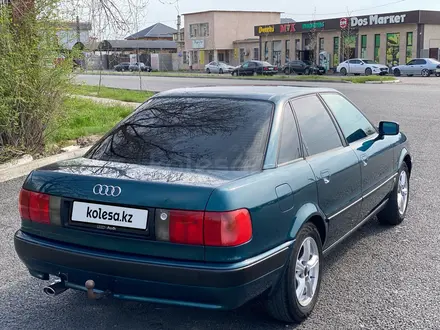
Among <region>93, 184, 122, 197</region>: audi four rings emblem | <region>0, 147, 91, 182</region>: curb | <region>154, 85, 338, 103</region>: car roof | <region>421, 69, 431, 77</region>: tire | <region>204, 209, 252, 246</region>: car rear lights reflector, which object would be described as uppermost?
<region>154, 85, 338, 103</region>: car roof

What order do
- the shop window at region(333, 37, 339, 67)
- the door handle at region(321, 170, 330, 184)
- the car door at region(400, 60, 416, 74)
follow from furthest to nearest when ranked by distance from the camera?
the shop window at region(333, 37, 339, 67), the car door at region(400, 60, 416, 74), the door handle at region(321, 170, 330, 184)

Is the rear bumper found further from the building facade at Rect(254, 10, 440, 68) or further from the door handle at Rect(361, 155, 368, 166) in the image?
the building facade at Rect(254, 10, 440, 68)

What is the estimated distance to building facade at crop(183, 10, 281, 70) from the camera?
241 ft

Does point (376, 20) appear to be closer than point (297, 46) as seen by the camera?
Yes

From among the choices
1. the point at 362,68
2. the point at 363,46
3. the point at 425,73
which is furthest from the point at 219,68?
the point at 425,73

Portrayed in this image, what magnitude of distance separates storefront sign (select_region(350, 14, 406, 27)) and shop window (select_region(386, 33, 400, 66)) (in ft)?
4.21

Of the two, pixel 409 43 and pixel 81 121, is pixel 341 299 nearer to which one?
pixel 81 121

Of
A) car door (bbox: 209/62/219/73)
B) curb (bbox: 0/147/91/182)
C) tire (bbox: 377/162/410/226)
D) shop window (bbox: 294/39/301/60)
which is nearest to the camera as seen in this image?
tire (bbox: 377/162/410/226)

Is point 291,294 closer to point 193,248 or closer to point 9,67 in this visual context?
point 193,248

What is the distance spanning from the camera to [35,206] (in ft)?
12.0

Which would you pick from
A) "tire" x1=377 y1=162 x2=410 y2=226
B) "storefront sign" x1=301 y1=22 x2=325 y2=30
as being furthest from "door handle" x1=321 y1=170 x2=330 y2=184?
"storefront sign" x1=301 y1=22 x2=325 y2=30

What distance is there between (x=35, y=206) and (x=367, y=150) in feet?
9.33

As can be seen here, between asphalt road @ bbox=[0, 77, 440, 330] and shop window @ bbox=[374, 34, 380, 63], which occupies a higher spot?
shop window @ bbox=[374, 34, 380, 63]

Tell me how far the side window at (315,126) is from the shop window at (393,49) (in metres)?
49.3
